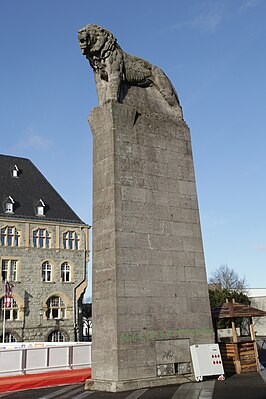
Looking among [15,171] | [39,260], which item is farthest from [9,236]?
[15,171]

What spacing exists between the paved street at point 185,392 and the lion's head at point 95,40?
357 inches

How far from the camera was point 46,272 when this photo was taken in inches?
1667

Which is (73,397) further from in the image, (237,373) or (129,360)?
(237,373)

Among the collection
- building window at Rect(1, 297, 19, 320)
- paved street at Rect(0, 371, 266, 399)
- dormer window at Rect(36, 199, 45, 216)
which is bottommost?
paved street at Rect(0, 371, 266, 399)

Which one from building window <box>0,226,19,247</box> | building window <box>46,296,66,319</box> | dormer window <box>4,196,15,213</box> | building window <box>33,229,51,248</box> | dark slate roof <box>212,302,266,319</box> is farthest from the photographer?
building window <box>33,229,51,248</box>

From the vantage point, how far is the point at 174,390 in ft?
34.3

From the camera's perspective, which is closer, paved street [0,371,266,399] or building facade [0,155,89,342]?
paved street [0,371,266,399]

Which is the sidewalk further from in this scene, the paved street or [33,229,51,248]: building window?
[33,229,51,248]: building window

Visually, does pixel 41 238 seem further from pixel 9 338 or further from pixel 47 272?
pixel 9 338

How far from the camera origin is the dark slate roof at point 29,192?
1695 inches

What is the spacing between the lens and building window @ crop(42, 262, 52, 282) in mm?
42125

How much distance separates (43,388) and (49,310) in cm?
2960

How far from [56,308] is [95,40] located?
32939mm

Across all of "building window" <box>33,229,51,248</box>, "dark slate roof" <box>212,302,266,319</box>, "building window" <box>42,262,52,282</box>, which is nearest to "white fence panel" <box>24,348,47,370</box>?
"dark slate roof" <box>212,302,266,319</box>
